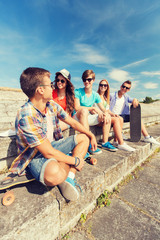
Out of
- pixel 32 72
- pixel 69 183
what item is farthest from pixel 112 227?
pixel 32 72

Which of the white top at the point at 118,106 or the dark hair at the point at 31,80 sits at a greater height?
the dark hair at the point at 31,80

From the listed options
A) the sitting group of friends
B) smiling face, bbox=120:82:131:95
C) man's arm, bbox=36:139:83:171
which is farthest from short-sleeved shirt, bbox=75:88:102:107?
man's arm, bbox=36:139:83:171

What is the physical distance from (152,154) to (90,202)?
2683 mm

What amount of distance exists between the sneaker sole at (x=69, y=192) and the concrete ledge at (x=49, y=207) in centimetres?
5

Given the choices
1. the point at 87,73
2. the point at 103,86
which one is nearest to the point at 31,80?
the point at 87,73

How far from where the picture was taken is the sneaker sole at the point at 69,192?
1358mm

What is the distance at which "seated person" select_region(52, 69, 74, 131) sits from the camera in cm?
296

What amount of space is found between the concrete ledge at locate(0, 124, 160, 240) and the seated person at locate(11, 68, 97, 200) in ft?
0.45

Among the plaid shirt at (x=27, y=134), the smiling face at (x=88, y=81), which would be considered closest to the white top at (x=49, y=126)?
the plaid shirt at (x=27, y=134)

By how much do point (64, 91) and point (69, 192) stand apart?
93.1 inches

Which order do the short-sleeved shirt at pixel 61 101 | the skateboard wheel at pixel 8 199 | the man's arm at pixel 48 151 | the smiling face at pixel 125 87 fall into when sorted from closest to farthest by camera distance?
the skateboard wheel at pixel 8 199, the man's arm at pixel 48 151, the short-sleeved shirt at pixel 61 101, the smiling face at pixel 125 87

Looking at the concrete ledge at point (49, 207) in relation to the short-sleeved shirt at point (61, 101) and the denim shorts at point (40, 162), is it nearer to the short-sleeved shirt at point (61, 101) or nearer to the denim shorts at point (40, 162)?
the denim shorts at point (40, 162)

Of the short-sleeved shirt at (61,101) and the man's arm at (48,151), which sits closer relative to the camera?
the man's arm at (48,151)

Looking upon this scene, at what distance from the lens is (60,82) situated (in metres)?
3.00
